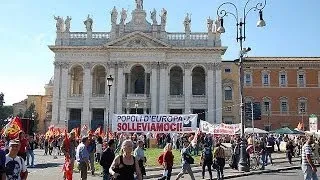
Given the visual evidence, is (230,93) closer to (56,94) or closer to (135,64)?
(135,64)

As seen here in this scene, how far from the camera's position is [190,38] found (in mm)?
57688

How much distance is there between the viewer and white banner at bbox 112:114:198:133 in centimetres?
2498

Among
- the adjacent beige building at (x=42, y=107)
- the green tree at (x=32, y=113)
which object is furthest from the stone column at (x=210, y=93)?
the green tree at (x=32, y=113)

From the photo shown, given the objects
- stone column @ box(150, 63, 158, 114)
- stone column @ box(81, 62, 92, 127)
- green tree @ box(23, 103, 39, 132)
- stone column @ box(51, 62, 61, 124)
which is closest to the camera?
stone column @ box(150, 63, 158, 114)

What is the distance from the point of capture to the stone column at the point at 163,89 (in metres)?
56.1

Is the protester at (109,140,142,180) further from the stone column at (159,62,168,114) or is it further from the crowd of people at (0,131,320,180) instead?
the stone column at (159,62,168,114)

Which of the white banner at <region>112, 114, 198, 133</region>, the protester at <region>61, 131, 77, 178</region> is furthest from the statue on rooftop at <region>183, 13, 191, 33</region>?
the protester at <region>61, 131, 77, 178</region>

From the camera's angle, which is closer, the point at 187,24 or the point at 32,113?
the point at 187,24

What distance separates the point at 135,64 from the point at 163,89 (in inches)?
190

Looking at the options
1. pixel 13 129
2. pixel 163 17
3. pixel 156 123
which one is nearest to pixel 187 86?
pixel 163 17

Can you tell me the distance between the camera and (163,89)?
5647cm

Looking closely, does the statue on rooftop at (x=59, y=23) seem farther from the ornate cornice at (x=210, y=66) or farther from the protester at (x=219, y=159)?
the protester at (x=219, y=159)

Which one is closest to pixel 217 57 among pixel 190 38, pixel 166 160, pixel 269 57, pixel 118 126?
pixel 190 38

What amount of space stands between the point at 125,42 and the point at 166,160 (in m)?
43.3
